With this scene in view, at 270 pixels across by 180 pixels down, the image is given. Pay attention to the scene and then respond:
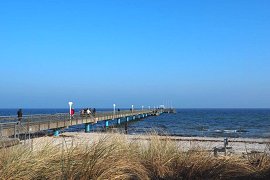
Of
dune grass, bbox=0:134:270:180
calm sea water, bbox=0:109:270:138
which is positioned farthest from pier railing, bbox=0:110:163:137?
dune grass, bbox=0:134:270:180

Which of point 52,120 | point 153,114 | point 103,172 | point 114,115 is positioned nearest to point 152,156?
point 103,172

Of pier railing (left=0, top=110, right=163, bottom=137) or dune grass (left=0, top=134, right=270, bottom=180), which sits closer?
dune grass (left=0, top=134, right=270, bottom=180)

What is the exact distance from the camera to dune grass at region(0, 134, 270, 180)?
576cm

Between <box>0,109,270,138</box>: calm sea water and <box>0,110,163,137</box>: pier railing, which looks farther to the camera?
<box>0,109,270,138</box>: calm sea water

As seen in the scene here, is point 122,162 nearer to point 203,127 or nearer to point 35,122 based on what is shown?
point 35,122

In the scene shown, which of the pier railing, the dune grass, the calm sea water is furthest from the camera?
the calm sea water

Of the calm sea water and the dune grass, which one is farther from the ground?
the dune grass

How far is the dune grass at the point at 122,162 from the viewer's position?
18.9ft

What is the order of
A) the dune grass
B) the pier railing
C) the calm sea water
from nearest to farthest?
the dune grass → the pier railing → the calm sea water

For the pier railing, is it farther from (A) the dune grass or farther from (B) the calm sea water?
(A) the dune grass

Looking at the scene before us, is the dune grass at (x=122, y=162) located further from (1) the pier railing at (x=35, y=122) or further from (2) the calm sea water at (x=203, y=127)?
(1) the pier railing at (x=35, y=122)

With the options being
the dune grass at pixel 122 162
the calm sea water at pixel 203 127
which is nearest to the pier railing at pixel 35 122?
the calm sea water at pixel 203 127

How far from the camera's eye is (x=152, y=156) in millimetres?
7227

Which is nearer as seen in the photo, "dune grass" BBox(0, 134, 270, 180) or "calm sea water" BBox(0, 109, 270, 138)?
"dune grass" BBox(0, 134, 270, 180)
